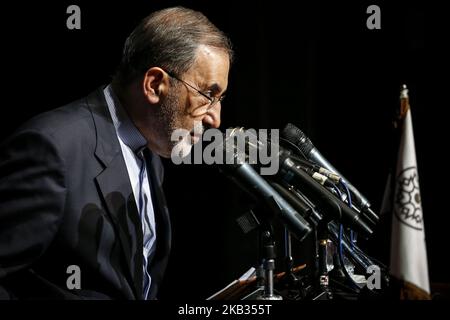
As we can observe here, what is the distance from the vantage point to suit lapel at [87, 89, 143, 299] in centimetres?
174

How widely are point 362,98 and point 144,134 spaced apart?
83.7 inches

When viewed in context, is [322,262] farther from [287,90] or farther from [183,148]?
[287,90]

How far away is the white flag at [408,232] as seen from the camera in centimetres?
135

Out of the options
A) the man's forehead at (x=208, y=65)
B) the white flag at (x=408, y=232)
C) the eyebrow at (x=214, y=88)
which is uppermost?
the man's forehead at (x=208, y=65)

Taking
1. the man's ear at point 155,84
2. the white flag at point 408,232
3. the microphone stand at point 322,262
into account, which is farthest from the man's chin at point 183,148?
the white flag at point 408,232

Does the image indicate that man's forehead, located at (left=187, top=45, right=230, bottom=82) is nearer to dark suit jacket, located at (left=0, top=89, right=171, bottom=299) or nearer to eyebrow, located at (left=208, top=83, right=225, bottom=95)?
eyebrow, located at (left=208, top=83, right=225, bottom=95)

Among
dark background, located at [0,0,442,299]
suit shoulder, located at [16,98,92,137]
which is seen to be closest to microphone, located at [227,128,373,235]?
suit shoulder, located at [16,98,92,137]

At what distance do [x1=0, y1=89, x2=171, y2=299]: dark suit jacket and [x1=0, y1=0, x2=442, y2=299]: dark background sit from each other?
5.25ft

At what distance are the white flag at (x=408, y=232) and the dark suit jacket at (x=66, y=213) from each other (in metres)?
0.86

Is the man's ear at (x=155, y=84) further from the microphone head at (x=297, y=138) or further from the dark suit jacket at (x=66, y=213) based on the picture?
the microphone head at (x=297, y=138)

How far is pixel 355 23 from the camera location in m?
3.62
